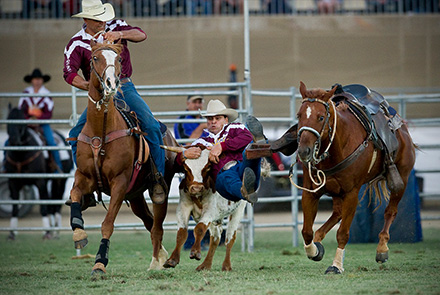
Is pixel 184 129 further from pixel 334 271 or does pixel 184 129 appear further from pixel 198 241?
pixel 334 271

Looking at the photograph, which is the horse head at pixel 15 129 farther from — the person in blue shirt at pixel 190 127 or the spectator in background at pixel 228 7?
the spectator in background at pixel 228 7

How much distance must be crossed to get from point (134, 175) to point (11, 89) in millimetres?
15041

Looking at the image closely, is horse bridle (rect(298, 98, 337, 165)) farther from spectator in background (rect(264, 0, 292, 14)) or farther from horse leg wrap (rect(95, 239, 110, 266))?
spectator in background (rect(264, 0, 292, 14))

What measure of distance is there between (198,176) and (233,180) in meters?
0.38

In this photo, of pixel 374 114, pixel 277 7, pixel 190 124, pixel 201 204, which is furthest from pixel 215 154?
pixel 277 7

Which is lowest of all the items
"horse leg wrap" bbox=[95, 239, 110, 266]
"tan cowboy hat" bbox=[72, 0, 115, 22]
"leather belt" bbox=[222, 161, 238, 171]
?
"horse leg wrap" bbox=[95, 239, 110, 266]

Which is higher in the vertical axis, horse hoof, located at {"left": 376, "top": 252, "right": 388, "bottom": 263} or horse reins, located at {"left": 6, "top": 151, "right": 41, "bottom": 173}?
horse reins, located at {"left": 6, "top": 151, "right": 41, "bottom": 173}

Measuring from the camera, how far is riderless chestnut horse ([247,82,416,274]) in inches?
269

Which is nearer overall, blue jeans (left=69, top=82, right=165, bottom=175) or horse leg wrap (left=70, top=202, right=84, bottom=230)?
horse leg wrap (left=70, top=202, right=84, bottom=230)

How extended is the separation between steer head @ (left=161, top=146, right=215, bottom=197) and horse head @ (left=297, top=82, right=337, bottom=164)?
4.09 feet

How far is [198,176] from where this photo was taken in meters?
7.62

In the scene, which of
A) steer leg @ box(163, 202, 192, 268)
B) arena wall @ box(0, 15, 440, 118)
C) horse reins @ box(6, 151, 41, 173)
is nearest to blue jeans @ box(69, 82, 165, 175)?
steer leg @ box(163, 202, 192, 268)

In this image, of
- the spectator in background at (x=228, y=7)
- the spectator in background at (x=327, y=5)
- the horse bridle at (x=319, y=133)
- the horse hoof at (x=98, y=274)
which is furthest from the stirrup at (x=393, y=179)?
the spectator in background at (x=327, y=5)

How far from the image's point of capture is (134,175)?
294 inches
